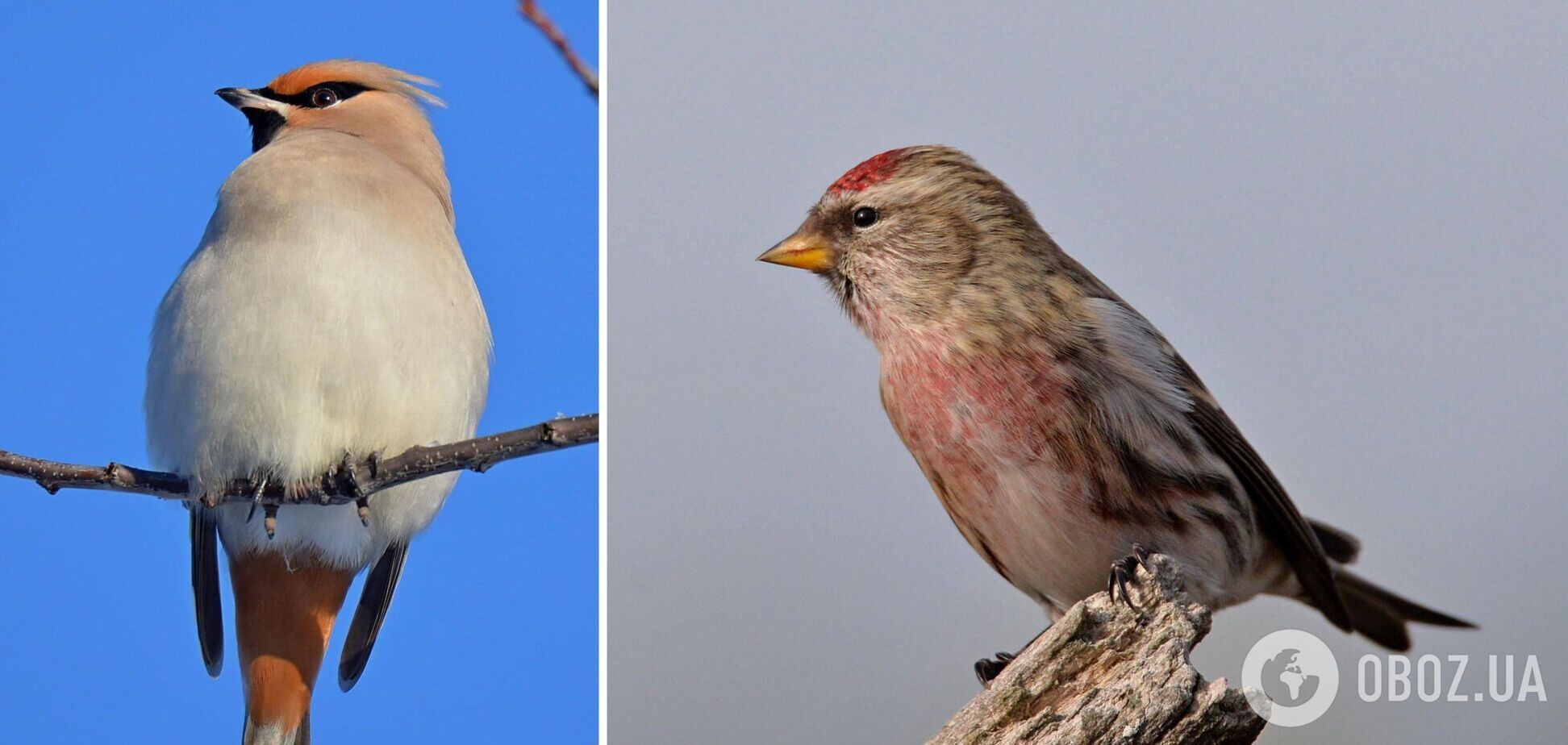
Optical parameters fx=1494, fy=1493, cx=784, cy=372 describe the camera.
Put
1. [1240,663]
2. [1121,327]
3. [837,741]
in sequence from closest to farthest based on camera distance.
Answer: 1. [1121,327]
2. [1240,663]
3. [837,741]

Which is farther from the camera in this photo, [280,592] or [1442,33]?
[1442,33]

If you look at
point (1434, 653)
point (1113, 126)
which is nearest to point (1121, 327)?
point (1113, 126)

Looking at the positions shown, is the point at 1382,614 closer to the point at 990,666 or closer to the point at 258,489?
the point at 990,666

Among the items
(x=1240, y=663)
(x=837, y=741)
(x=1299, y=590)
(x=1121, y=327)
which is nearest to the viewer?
(x=1121, y=327)

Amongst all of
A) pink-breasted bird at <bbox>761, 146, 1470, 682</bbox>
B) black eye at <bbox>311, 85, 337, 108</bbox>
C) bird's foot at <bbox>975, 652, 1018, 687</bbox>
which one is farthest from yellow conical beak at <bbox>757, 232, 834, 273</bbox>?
black eye at <bbox>311, 85, 337, 108</bbox>

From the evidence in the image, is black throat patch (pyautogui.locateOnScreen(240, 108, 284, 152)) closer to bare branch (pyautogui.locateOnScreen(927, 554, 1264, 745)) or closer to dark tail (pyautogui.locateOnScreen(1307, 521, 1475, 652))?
bare branch (pyautogui.locateOnScreen(927, 554, 1264, 745))

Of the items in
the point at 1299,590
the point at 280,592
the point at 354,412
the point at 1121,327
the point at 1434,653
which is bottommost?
the point at 1434,653

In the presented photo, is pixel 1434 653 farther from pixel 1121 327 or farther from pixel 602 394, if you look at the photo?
pixel 602 394
